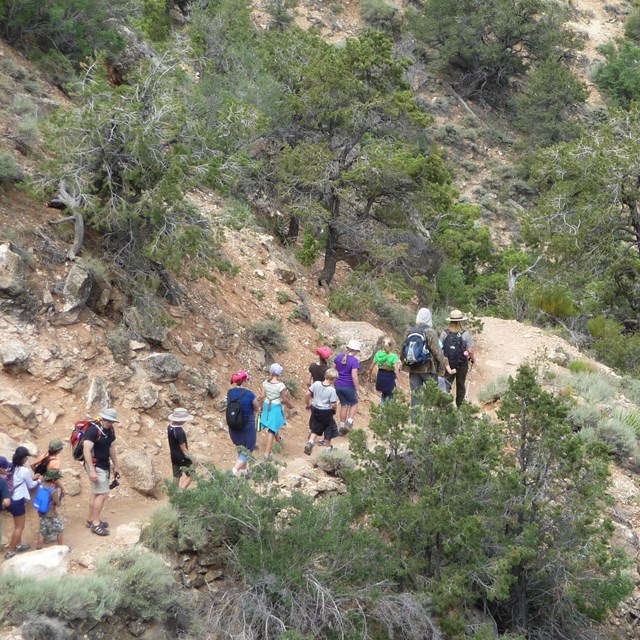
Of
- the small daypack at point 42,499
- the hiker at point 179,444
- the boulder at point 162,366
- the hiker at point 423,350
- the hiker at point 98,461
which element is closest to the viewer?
the small daypack at point 42,499

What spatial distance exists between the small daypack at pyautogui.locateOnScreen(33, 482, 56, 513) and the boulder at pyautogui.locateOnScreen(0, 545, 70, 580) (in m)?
0.33

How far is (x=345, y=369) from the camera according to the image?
33.4 feet

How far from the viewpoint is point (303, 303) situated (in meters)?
14.8

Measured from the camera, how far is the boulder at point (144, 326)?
32.8 ft

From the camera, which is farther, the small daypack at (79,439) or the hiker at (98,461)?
the small daypack at (79,439)

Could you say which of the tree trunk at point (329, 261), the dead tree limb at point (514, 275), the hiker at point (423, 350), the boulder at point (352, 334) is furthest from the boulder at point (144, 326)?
the dead tree limb at point (514, 275)

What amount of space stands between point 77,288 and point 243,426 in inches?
111

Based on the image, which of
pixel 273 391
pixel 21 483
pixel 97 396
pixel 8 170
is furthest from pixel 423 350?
pixel 8 170

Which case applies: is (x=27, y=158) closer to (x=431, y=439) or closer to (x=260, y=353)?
(x=260, y=353)

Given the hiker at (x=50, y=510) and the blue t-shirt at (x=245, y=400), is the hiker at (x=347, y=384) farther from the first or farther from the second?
the hiker at (x=50, y=510)

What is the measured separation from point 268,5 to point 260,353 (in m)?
28.8

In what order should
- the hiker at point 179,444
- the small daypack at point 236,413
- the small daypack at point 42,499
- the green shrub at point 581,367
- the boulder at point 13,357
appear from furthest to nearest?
the green shrub at point 581,367 → the boulder at point 13,357 → the small daypack at point 236,413 → the hiker at point 179,444 → the small daypack at point 42,499

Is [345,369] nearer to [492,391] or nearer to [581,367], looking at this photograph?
[492,391]

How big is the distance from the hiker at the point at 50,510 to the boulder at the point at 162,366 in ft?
9.68
